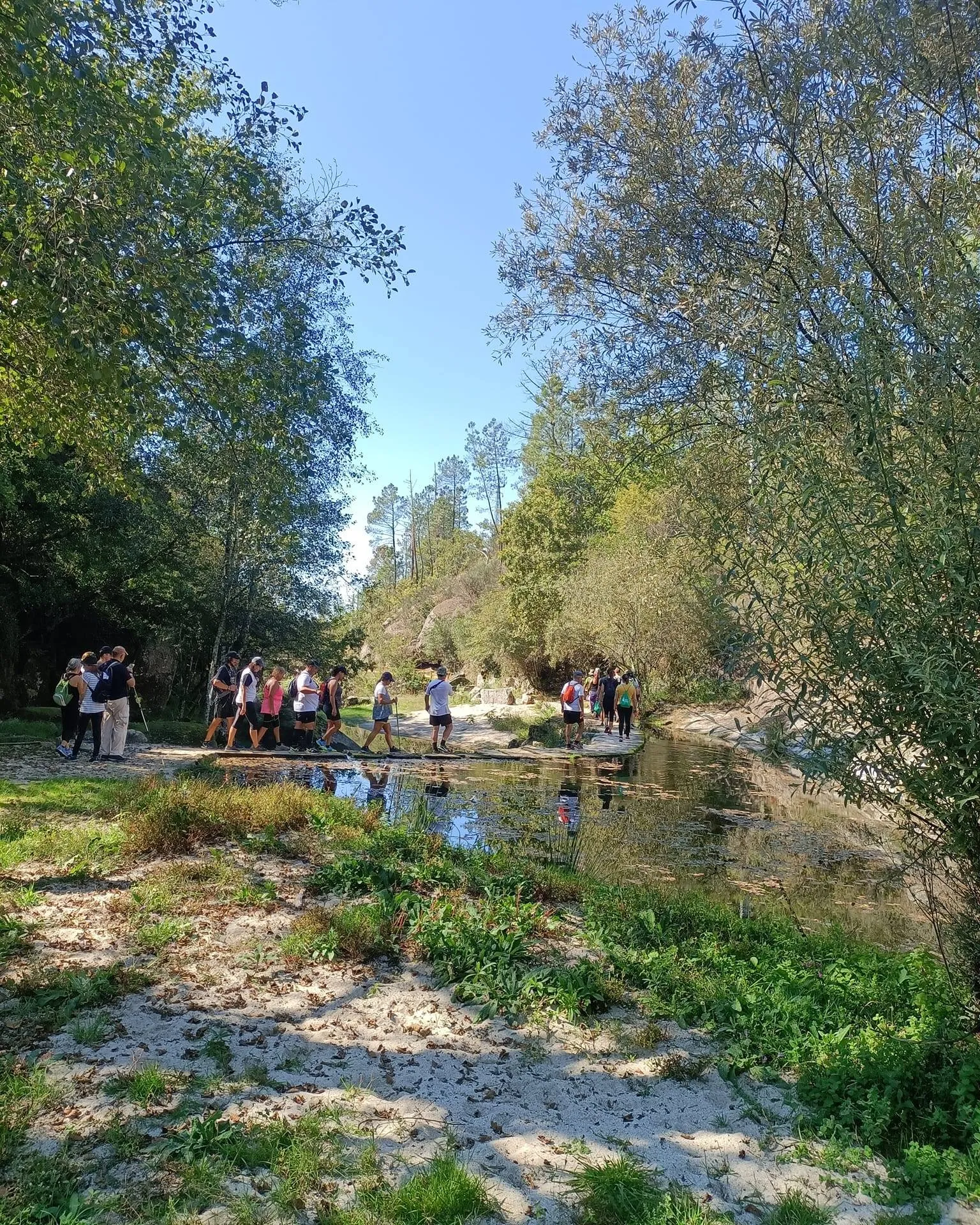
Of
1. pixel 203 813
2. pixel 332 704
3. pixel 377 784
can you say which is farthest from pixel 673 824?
pixel 332 704

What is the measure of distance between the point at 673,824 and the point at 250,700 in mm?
9254

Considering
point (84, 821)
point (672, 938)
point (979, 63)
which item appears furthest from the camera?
point (84, 821)

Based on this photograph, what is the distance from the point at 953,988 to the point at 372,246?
9.00 m

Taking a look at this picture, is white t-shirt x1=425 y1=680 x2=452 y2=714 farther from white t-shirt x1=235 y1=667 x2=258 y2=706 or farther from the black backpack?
the black backpack

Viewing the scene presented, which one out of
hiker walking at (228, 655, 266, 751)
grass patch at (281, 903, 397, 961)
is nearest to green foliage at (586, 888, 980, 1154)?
grass patch at (281, 903, 397, 961)

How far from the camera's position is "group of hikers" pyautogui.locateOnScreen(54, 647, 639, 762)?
13297mm

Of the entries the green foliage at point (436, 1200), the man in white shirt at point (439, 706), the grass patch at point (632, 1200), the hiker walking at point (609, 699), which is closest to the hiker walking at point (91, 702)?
the man in white shirt at point (439, 706)

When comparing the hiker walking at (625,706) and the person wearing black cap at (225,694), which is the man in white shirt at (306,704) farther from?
the hiker walking at (625,706)

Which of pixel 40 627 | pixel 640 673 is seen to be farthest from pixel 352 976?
pixel 640 673

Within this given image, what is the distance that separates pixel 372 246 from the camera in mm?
8539

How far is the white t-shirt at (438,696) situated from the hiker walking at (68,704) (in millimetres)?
7340

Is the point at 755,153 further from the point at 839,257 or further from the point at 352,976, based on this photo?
the point at 352,976

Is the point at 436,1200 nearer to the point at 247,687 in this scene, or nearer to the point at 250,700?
the point at 247,687

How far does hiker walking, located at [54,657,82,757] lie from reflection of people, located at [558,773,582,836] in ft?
29.0
